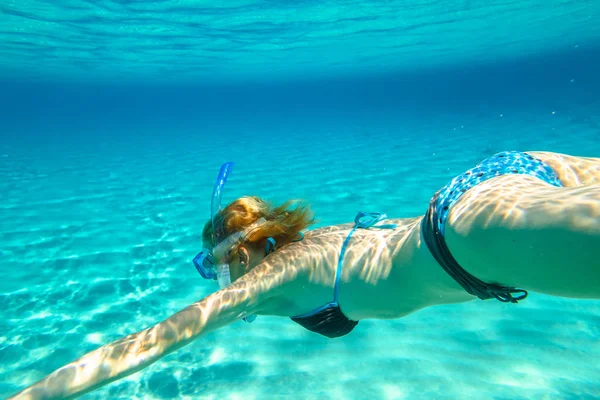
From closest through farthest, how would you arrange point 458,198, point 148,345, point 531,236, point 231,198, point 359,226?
point 531,236
point 148,345
point 458,198
point 359,226
point 231,198

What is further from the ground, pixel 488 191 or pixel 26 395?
pixel 488 191

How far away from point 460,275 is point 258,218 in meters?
1.48

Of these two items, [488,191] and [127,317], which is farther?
[127,317]

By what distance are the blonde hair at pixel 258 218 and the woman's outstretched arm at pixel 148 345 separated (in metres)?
0.50

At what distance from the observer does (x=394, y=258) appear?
2.45 meters

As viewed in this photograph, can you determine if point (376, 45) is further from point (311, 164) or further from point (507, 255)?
point (507, 255)

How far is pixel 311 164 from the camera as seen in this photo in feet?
53.9

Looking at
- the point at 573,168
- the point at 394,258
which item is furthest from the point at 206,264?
the point at 573,168

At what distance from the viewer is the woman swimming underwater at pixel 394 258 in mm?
1641

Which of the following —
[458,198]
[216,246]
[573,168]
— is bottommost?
[216,246]

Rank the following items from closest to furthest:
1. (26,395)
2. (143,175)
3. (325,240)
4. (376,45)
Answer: (26,395), (325,240), (143,175), (376,45)

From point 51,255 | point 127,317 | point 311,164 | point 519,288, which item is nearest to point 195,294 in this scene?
point 127,317

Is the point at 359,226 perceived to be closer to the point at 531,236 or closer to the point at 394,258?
the point at 394,258

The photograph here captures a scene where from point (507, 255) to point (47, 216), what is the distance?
11.4 meters
